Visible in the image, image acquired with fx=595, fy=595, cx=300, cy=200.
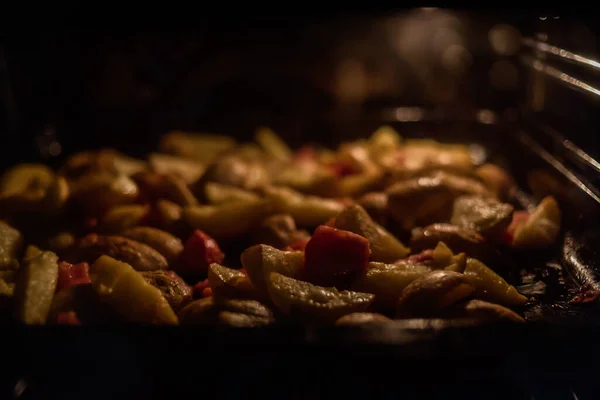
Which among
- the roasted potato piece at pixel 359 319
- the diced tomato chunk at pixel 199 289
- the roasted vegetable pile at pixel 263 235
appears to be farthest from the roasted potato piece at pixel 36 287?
the roasted potato piece at pixel 359 319

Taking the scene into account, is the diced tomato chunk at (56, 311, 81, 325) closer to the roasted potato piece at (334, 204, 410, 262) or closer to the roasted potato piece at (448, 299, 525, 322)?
the roasted potato piece at (334, 204, 410, 262)

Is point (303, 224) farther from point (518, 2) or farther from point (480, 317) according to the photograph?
point (518, 2)

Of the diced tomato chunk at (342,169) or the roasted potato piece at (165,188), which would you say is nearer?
the roasted potato piece at (165,188)

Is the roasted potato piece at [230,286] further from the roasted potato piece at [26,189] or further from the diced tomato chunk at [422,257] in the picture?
the roasted potato piece at [26,189]

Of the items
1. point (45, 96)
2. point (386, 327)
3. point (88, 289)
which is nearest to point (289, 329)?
point (386, 327)

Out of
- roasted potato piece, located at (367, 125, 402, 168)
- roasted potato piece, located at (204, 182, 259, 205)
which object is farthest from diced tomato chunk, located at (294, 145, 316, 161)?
roasted potato piece, located at (204, 182, 259, 205)

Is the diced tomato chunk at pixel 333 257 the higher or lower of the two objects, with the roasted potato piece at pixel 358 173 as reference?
higher
